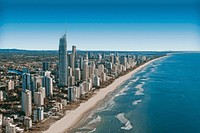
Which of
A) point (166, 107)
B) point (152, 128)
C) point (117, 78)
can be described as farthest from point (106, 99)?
point (117, 78)

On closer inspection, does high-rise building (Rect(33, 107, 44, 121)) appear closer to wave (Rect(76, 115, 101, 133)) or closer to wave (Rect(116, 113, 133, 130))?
wave (Rect(76, 115, 101, 133))

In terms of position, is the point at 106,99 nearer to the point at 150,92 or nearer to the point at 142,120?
the point at 150,92

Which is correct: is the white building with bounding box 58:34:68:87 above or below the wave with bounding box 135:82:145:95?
above

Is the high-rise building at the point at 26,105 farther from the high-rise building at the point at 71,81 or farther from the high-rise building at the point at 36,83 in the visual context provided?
the high-rise building at the point at 71,81

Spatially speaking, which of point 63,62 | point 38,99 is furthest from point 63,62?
point 38,99

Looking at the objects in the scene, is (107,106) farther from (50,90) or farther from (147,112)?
(50,90)

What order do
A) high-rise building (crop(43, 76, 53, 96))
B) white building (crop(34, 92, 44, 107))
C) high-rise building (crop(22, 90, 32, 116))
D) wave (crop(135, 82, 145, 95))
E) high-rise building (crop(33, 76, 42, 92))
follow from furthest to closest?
wave (crop(135, 82, 145, 95)) → high-rise building (crop(43, 76, 53, 96)) → high-rise building (crop(33, 76, 42, 92)) → white building (crop(34, 92, 44, 107)) → high-rise building (crop(22, 90, 32, 116))

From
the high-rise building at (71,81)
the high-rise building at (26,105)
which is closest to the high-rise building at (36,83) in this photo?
the high-rise building at (71,81)

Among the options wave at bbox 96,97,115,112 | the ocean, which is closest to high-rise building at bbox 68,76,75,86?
the ocean
